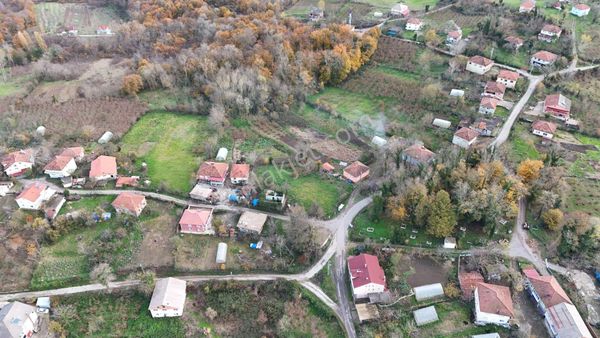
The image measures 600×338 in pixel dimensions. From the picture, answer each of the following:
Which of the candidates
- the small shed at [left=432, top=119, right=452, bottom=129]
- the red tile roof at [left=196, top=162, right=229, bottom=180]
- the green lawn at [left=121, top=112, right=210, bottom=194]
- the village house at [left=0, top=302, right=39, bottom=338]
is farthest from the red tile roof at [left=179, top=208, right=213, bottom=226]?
the small shed at [left=432, top=119, right=452, bottom=129]

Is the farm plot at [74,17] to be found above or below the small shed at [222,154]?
above

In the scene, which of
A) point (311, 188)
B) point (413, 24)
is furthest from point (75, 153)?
point (413, 24)

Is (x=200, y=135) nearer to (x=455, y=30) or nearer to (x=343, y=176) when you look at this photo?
(x=343, y=176)

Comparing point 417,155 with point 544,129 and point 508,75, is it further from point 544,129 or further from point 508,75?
point 508,75

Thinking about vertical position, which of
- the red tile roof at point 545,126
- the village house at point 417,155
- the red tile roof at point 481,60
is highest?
the red tile roof at point 481,60

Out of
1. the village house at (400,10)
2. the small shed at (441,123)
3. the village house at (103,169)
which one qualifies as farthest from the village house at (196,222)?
the village house at (400,10)

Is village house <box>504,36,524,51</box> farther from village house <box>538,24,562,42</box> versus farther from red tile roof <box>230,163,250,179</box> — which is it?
red tile roof <box>230,163,250,179</box>

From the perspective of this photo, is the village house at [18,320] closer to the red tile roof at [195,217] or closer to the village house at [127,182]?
the red tile roof at [195,217]
